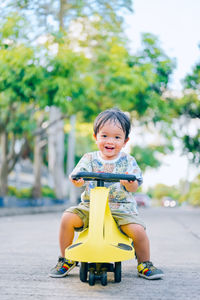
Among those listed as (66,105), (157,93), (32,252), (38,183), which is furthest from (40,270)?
(38,183)

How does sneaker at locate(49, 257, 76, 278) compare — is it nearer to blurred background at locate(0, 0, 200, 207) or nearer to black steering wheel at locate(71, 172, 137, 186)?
black steering wheel at locate(71, 172, 137, 186)

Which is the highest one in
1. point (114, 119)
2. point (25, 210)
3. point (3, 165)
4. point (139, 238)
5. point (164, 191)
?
point (114, 119)

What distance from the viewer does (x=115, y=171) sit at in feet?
12.3

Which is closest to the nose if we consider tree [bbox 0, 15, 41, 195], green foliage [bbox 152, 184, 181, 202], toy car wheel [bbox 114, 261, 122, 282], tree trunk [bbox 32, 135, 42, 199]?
toy car wheel [bbox 114, 261, 122, 282]

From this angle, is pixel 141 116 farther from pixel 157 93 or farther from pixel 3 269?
pixel 3 269

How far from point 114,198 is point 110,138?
1.57ft

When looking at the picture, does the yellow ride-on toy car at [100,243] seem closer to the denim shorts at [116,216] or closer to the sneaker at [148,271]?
the denim shorts at [116,216]

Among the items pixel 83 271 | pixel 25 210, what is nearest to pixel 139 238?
pixel 83 271

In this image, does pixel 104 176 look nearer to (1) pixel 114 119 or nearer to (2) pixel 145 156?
(1) pixel 114 119

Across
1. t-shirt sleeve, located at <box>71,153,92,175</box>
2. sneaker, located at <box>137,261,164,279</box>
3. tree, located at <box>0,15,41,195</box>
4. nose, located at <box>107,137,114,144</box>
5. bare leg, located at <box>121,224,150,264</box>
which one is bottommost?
sneaker, located at <box>137,261,164,279</box>

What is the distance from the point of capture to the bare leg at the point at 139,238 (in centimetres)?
357

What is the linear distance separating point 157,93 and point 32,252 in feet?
42.4

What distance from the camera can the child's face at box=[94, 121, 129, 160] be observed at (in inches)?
146

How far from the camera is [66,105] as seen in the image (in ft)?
44.8
